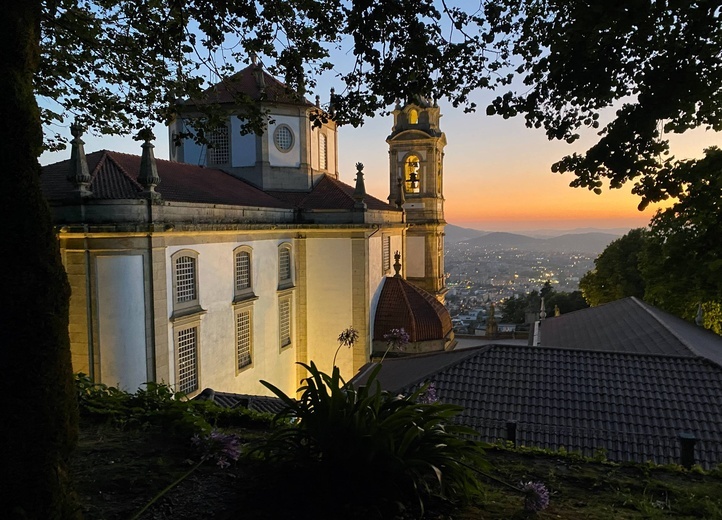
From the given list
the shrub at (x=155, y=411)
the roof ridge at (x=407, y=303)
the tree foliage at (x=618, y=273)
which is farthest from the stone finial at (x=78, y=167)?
the tree foliage at (x=618, y=273)

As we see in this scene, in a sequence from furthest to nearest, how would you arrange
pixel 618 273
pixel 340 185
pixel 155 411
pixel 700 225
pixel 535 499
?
pixel 618 273 → pixel 340 185 → pixel 700 225 → pixel 155 411 → pixel 535 499

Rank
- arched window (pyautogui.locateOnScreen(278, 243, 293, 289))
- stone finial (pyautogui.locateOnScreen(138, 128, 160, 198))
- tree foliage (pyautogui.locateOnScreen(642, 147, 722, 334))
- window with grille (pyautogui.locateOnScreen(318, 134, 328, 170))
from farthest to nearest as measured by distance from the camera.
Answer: window with grille (pyautogui.locateOnScreen(318, 134, 328, 170)) < arched window (pyautogui.locateOnScreen(278, 243, 293, 289)) < stone finial (pyautogui.locateOnScreen(138, 128, 160, 198)) < tree foliage (pyautogui.locateOnScreen(642, 147, 722, 334))

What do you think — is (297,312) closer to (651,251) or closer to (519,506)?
(651,251)

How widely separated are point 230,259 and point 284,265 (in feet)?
12.6

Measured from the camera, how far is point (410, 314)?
2017cm

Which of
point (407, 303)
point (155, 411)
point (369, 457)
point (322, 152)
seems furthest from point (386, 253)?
point (369, 457)

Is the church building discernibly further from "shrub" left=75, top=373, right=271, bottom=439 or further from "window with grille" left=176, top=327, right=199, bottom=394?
"shrub" left=75, top=373, right=271, bottom=439

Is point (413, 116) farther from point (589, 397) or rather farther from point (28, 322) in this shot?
point (28, 322)

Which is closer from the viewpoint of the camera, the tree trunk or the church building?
the tree trunk

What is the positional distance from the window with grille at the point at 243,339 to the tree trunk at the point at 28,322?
13.5m

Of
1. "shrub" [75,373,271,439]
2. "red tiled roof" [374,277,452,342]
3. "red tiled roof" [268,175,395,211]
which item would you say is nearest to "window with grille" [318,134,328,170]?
"red tiled roof" [268,175,395,211]

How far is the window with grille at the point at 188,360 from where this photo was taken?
1366cm

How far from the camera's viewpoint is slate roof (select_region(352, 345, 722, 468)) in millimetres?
→ 8570

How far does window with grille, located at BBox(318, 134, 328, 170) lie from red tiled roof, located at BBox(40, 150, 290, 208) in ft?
13.3
